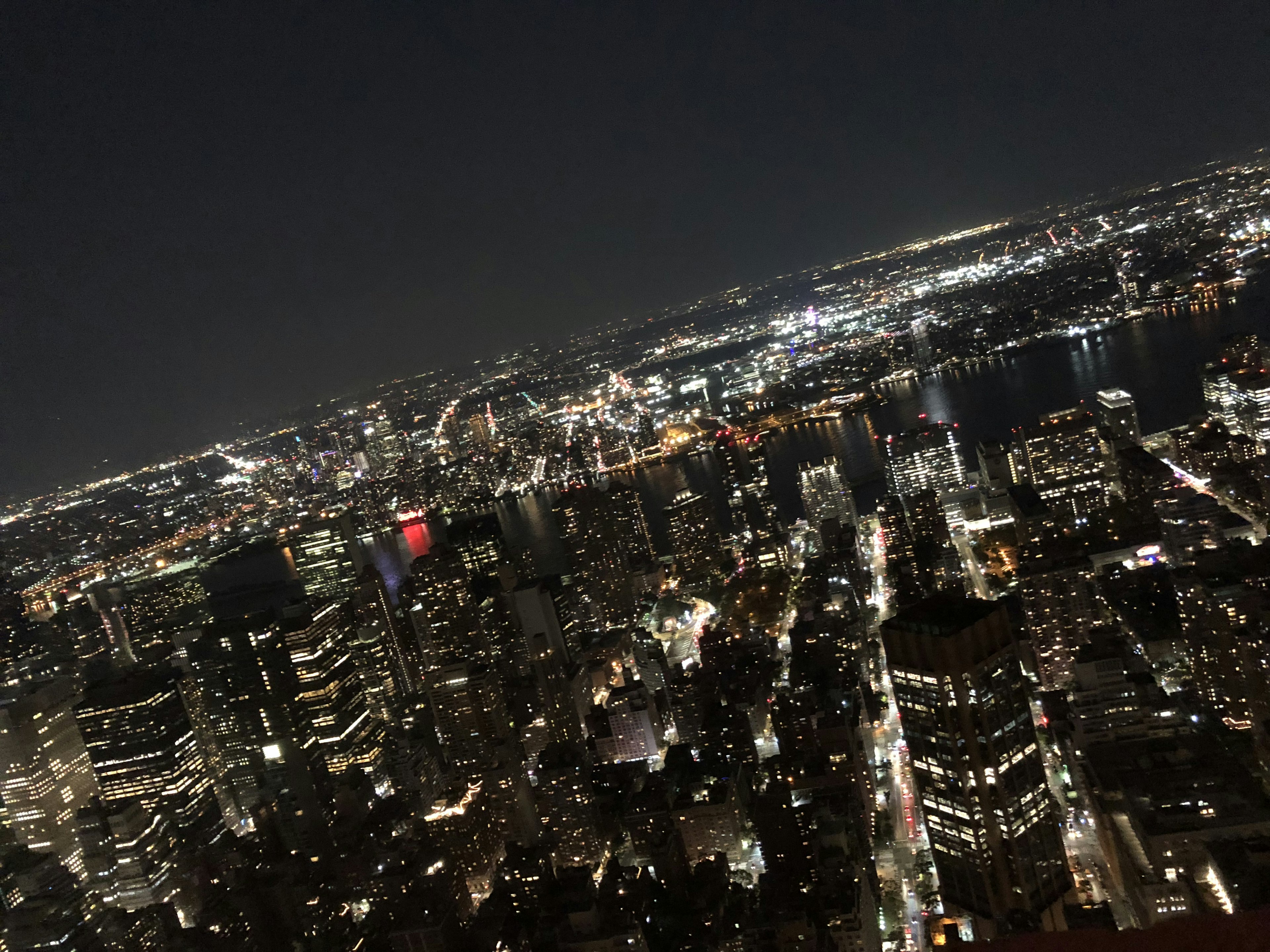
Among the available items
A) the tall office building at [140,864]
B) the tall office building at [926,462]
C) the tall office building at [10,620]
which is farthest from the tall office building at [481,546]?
the tall office building at [926,462]

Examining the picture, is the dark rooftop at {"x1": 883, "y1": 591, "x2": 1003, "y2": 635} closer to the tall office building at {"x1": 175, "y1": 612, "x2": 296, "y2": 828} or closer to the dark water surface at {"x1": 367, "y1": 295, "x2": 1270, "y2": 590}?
the tall office building at {"x1": 175, "y1": 612, "x2": 296, "y2": 828}

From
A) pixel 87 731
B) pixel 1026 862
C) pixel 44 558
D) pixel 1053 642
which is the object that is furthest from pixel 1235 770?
pixel 87 731

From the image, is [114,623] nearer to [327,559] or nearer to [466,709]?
[327,559]

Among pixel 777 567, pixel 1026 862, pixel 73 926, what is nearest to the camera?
pixel 1026 862

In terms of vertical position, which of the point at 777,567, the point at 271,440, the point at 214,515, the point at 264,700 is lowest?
the point at 777,567

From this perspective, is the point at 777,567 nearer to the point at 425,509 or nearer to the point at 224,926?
the point at 224,926

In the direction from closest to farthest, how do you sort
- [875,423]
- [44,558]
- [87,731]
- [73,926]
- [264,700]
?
1. [73,926]
2. [44,558]
3. [87,731]
4. [264,700]
5. [875,423]
